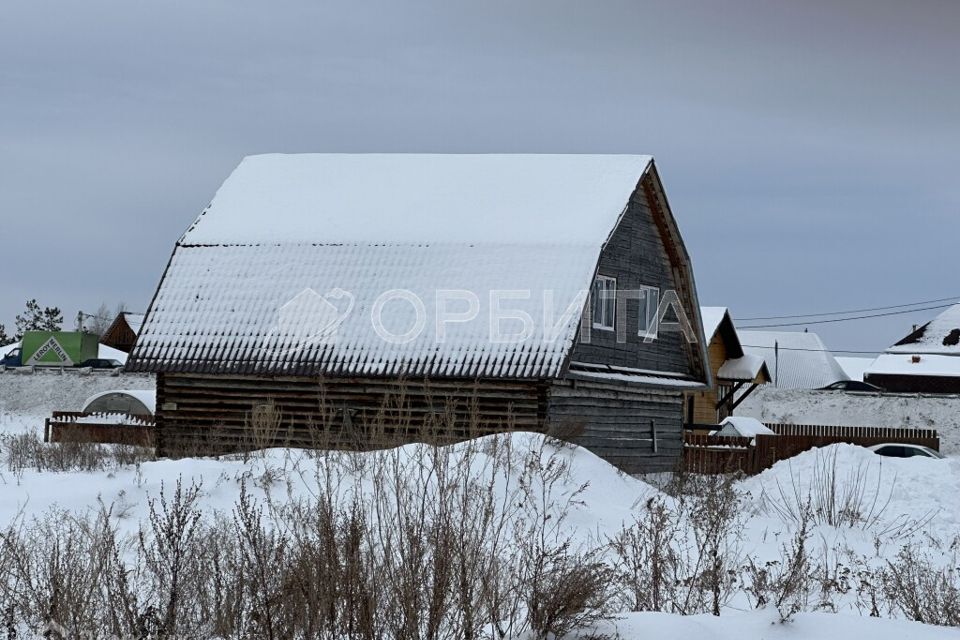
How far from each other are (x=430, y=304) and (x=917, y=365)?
153ft

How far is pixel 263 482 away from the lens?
13203 millimetres

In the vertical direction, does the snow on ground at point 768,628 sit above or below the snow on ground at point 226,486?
below

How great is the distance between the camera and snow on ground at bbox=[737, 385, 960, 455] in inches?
1815

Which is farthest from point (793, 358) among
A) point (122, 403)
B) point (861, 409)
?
point (122, 403)

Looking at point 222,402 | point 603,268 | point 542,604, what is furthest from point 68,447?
point 542,604

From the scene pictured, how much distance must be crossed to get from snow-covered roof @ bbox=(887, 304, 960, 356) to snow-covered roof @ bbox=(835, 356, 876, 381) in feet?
75.2

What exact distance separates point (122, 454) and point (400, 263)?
644 cm

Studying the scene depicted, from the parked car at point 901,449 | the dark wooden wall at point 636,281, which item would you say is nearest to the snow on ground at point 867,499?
the dark wooden wall at point 636,281

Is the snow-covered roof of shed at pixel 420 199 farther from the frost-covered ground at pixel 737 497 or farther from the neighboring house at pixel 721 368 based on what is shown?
the neighboring house at pixel 721 368

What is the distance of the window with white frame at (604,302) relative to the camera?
23922 millimetres

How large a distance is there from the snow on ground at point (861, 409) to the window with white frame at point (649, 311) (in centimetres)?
2228

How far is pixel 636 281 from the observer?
25094 mm

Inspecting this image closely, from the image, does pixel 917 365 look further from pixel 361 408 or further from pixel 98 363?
pixel 361 408

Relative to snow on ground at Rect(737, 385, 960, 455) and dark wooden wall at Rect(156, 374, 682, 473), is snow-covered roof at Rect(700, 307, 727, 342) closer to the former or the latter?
snow on ground at Rect(737, 385, 960, 455)
